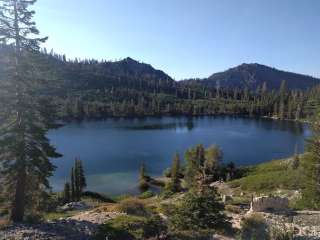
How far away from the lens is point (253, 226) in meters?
20.3

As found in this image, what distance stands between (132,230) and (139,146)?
102m

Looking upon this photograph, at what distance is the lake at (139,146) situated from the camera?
8300 centimetres

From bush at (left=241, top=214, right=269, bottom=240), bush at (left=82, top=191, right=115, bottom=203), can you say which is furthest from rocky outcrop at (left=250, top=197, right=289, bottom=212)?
bush at (left=82, top=191, right=115, bottom=203)

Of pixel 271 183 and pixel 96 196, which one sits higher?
pixel 271 183

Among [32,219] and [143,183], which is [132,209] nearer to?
[32,219]

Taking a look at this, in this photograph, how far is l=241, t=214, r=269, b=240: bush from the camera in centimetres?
1854

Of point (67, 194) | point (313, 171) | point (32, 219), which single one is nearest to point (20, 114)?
point (32, 219)

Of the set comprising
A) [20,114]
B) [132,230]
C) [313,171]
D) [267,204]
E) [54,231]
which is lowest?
[54,231]

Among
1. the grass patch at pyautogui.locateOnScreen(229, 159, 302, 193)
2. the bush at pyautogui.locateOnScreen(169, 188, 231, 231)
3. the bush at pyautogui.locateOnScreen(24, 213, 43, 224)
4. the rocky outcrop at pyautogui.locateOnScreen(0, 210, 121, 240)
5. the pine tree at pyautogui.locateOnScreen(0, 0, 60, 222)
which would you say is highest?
the pine tree at pyautogui.locateOnScreen(0, 0, 60, 222)

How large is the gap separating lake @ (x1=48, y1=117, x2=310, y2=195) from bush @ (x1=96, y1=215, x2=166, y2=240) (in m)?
50.3

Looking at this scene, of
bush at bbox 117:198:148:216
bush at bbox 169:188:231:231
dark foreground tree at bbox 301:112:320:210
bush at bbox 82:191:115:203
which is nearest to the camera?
bush at bbox 169:188:231:231

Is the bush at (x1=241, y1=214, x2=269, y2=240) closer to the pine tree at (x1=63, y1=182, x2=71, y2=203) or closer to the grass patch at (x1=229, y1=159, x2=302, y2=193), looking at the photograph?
the grass patch at (x1=229, y1=159, x2=302, y2=193)

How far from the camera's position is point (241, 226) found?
805 inches

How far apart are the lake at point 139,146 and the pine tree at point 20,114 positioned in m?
47.9
